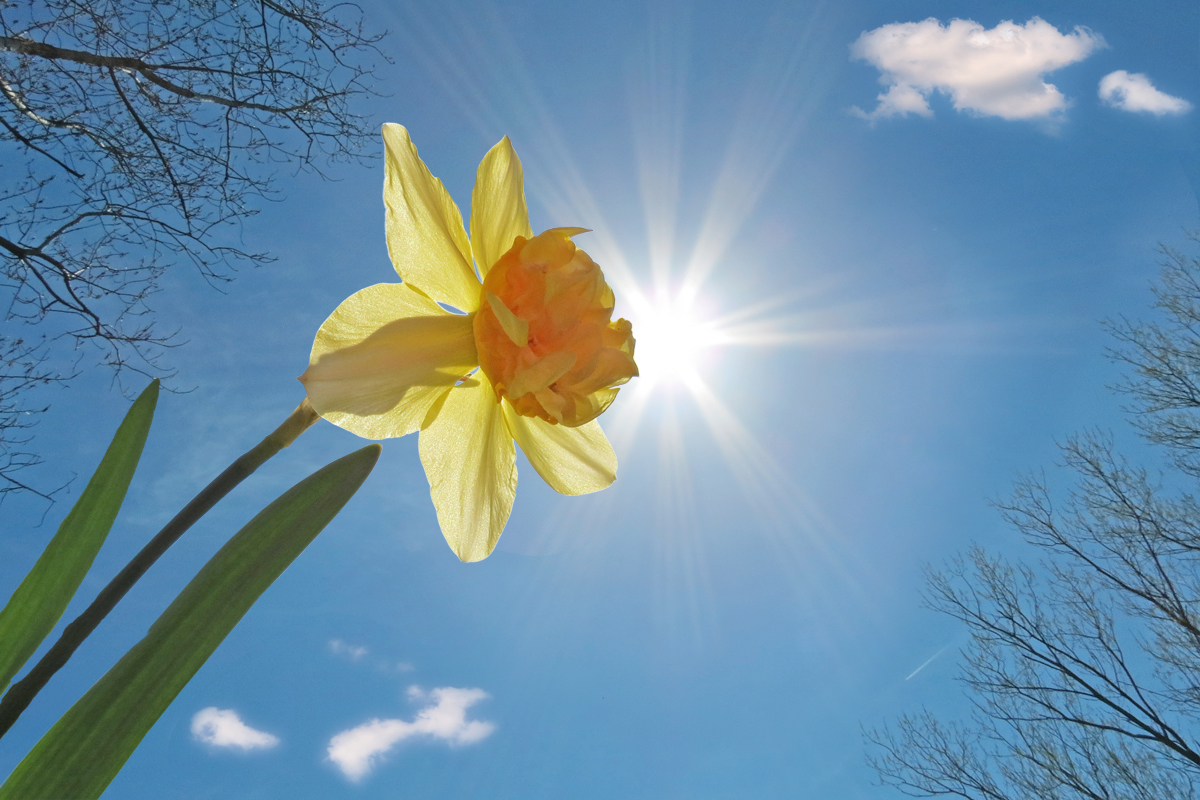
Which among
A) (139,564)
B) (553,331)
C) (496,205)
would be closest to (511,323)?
(553,331)

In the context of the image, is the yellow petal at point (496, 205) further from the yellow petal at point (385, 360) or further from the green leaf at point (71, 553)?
the green leaf at point (71, 553)

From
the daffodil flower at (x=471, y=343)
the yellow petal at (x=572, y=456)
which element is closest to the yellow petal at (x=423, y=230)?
the daffodil flower at (x=471, y=343)

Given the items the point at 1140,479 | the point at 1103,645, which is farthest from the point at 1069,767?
the point at 1140,479

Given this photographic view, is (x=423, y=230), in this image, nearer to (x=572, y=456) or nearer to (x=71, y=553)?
(x=572, y=456)

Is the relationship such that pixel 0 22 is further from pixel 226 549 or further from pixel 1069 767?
pixel 1069 767

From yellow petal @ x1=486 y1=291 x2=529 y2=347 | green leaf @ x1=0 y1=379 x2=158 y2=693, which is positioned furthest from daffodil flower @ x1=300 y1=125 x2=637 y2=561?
green leaf @ x1=0 y1=379 x2=158 y2=693
